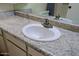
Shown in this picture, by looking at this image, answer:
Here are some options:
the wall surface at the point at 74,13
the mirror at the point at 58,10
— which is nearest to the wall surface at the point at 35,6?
the mirror at the point at 58,10

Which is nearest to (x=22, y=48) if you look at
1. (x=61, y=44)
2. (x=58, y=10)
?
(x=61, y=44)

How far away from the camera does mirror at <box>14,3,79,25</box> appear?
1.24m

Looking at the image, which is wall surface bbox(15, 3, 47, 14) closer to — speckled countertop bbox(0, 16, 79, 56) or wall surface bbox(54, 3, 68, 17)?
wall surface bbox(54, 3, 68, 17)

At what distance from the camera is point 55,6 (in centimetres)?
138

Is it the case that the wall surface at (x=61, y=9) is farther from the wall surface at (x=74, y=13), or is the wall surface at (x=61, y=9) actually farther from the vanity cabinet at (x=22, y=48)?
the vanity cabinet at (x=22, y=48)

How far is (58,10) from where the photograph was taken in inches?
53.7

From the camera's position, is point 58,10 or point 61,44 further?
point 58,10

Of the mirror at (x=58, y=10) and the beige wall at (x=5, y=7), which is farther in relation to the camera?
the beige wall at (x=5, y=7)

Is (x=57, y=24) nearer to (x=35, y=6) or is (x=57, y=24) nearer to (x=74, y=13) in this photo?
(x=74, y=13)

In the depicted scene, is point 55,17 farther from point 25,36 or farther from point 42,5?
point 25,36

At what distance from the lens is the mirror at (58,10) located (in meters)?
1.24

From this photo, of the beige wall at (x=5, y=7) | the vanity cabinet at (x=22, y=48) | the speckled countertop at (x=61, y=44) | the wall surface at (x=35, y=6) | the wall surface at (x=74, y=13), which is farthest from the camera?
the beige wall at (x=5, y=7)

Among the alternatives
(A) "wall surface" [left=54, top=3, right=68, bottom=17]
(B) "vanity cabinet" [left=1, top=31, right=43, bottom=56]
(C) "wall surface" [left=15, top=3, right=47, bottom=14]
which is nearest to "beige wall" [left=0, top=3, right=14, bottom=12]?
(C) "wall surface" [left=15, top=3, right=47, bottom=14]

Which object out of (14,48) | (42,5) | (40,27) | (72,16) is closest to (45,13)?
(42,5)
